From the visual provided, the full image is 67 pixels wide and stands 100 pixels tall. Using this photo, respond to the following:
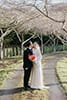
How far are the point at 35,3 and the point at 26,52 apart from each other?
82.7 inches

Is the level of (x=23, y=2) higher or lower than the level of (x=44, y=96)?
higher

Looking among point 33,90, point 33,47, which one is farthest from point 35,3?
point 33,90

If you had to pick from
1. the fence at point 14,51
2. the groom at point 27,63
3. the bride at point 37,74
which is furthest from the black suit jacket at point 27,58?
the fence at point 14,51

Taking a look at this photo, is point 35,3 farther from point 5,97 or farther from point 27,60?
point 5,97

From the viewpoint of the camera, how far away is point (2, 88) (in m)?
15.4

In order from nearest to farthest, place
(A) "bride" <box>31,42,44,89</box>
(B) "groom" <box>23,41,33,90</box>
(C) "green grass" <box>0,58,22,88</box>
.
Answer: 1. (B) "groom" <box>23,41,33,90</box>
2. (A) "bride" <box>31,42,44,89</box>
3. (C) "green grass" <box>0,58,22,88</box>

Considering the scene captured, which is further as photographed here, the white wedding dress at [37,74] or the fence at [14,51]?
the fence at [14,51]

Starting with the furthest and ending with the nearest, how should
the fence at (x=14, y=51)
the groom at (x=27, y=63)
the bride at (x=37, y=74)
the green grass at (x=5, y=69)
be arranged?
1. the fence at (x=14, y=51)
2. the green grass at (x=5, y=69)
3. the bride at (x=37, y=74)
4. the groom at (x=27, y=63)

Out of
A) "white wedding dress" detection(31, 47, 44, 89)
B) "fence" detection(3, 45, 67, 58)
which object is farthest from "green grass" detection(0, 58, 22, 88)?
"fence" detection(3, 45, 67, 58)

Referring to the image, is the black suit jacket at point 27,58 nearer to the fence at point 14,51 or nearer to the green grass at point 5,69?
the green grass at point 5,69

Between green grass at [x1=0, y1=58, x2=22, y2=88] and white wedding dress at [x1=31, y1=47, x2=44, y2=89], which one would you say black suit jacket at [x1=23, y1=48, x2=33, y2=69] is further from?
green grass at [x1=0, y1=58, x2=22, y2=88]

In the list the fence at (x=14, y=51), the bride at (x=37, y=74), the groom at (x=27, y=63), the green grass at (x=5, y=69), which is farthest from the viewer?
the fence at (x=14, y=51)

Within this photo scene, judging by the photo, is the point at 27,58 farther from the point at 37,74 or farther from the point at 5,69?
the point at 5,69

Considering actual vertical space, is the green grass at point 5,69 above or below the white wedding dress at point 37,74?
below
